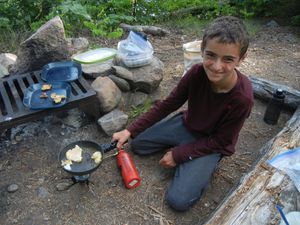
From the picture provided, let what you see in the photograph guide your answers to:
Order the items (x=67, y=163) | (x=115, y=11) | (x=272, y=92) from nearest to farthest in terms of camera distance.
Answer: (x=67, y=163) → (x=272, y=92) → (x=115, y=11)

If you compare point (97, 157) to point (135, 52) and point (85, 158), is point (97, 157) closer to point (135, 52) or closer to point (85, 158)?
point (85, 158)

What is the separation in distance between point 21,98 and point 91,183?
1.00 m

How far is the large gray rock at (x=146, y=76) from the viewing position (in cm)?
326

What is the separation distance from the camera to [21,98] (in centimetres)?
280

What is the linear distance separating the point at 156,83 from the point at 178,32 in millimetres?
2124

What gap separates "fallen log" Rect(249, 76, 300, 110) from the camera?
10.8ft

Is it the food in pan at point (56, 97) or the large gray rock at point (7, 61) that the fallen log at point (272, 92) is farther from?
the large gray rock at point (7, 61)

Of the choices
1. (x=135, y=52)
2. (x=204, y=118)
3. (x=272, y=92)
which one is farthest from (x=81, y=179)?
(x=272, y=92)

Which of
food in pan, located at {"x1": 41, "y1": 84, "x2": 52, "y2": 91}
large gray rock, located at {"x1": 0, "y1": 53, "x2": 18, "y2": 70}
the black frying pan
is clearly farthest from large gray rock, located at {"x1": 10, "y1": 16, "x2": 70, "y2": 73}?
the black frying pan

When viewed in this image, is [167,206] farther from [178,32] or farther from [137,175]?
[178,32]

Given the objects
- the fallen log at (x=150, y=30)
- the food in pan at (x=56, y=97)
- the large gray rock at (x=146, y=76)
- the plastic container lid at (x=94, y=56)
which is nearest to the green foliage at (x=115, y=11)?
the fallen log at (x=150, y=30)

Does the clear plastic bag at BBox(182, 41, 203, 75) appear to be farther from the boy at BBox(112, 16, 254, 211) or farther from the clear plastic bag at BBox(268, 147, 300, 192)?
the clear plastic bag at BBox(268, 147, 300, 192)

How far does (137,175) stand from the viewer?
8.02ft

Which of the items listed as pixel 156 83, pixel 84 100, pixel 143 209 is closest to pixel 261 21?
pixel 156 83
